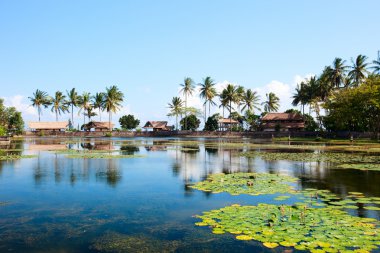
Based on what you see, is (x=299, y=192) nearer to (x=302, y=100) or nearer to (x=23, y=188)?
(x=23, y=188)

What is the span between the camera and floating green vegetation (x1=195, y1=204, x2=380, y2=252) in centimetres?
714

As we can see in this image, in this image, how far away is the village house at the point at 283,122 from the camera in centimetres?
8319

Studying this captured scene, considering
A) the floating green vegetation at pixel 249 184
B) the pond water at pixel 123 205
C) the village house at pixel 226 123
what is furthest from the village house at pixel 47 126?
the floating green vegetation at pixel 249 184

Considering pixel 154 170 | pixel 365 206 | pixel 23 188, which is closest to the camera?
pixel 365 206

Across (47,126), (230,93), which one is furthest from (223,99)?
(47,126)

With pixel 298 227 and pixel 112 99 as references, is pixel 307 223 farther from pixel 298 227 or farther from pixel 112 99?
pixel 112 99

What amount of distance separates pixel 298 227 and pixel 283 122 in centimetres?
7977

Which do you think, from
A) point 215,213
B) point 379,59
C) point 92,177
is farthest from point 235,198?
point 379,59

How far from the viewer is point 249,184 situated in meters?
14.2

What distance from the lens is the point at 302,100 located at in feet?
264

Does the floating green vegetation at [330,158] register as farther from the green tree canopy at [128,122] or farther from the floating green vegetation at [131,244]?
the green tree canopy at [128,122]

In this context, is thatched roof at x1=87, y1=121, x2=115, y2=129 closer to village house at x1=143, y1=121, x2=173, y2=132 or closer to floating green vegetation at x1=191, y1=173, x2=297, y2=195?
village house at x1=143, y1=121, x2=173, y2=132

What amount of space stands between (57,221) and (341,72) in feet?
238

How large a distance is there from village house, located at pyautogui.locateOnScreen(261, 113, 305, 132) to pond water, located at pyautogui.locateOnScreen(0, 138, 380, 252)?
64831mm
